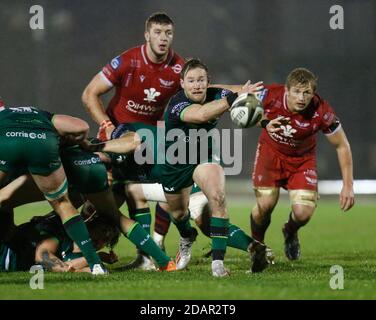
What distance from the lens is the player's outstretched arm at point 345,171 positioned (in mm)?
8398

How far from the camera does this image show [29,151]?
715 centimetres

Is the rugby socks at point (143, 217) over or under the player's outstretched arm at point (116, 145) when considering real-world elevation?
under

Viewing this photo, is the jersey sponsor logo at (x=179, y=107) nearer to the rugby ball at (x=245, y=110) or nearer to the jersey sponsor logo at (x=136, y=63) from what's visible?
the rugby ball at (x=245, y=110)

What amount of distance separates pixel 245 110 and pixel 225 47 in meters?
14.3

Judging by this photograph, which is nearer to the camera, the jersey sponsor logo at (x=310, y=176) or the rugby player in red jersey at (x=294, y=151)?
the rugby player in red jersey at (x=294, y=151)

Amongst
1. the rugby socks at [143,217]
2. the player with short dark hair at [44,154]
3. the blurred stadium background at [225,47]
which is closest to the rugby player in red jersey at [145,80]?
the rugby socks at [143,217]

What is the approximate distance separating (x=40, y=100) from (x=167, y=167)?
1308cm

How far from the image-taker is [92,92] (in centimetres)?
981

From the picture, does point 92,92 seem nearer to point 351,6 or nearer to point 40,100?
point 40,100

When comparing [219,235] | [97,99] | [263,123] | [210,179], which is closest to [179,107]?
[210,179]

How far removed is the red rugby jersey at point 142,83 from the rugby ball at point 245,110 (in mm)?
2502

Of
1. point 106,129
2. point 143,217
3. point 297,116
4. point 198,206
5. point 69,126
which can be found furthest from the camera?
point 106,129

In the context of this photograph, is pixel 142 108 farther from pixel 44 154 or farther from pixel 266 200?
pixel 44 154

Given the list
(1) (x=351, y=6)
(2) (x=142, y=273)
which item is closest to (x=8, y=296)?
(2) (x=142, y=273)
